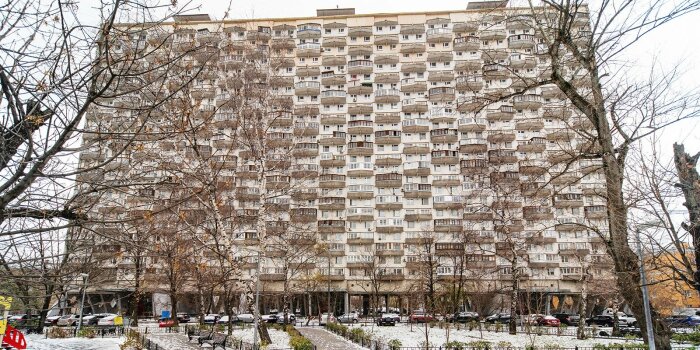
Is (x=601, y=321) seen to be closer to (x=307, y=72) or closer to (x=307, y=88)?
(x=307, y=88)

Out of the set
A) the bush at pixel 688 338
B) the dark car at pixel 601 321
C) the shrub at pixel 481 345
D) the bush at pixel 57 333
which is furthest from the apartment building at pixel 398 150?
the shrub at pixel 481 345

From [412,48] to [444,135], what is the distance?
44.8 ft

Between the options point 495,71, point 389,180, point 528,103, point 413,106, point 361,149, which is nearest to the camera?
point 495,71

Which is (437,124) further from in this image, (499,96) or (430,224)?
(499,96)

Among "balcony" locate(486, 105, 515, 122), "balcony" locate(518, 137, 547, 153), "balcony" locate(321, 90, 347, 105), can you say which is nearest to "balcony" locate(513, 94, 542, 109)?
"balcony" locate(486, 105, 515, 122)

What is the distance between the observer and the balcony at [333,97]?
63.2 meters

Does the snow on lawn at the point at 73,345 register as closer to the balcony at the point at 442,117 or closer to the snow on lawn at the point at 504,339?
the snow on lawn at the point at 504,339

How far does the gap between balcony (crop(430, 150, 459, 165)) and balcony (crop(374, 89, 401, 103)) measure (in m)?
9.43

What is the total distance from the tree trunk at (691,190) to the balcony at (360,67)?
57209 millimetres

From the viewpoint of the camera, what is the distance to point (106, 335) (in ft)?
88.0

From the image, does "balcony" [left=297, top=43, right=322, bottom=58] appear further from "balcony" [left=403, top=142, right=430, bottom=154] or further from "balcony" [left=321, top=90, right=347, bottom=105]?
"balcony" [left=403, top=142, right=430, bottom=154]

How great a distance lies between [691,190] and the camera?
8.04 metres

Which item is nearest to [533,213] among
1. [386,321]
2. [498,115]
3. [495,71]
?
[386,321]

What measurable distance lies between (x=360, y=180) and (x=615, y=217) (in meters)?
51.4
